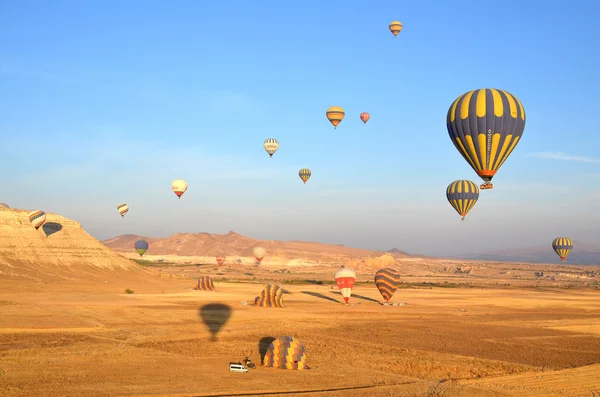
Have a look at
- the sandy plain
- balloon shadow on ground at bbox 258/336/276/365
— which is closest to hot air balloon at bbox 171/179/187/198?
the sandy plain

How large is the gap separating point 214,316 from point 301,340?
10792 mm

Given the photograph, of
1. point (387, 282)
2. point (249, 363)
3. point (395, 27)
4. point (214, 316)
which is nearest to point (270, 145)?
point (395, 27)

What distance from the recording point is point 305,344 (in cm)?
2747

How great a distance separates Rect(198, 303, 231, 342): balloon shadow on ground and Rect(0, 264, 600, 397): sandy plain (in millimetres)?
430

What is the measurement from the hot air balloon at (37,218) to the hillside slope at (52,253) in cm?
139

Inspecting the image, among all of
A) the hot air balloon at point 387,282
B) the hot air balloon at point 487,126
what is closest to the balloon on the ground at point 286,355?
the hot air balloon at point 487,126

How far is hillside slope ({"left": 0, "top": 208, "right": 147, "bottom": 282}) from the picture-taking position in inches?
2435

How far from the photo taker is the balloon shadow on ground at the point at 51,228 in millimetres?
72531


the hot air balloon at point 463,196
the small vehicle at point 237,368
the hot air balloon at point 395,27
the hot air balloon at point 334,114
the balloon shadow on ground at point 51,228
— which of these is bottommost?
the small vehicle at point 237,368

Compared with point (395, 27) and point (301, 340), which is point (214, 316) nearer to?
point (301, 340)

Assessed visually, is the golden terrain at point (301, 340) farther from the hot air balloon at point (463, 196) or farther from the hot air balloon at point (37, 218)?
the hot air balloon at point (37, 218)

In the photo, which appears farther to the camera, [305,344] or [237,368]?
[305,344]

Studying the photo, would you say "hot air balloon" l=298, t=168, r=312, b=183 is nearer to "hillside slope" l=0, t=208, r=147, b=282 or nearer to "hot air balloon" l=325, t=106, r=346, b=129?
"hot air balloon" l=325, t=106, r=346, b=129

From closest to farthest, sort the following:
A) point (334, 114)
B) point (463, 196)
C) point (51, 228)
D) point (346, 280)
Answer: point (346, 280) → point (463, 196) → point (334, 114) → point (51, 228)
